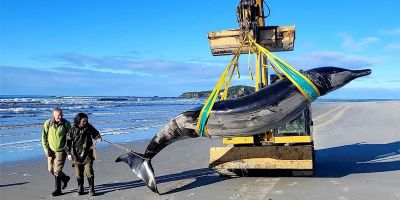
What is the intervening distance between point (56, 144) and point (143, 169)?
6.00 ft

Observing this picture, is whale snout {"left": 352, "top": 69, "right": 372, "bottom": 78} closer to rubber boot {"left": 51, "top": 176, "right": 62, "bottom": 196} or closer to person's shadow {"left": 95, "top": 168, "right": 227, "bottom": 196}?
person's shadow {"left": 95, "top": 168, "right": 227, "bottom": 196}

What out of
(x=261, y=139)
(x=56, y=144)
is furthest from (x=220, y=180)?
(x=56, y=144)

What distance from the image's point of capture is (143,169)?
880 centimetres

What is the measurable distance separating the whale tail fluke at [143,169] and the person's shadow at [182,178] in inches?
19.9

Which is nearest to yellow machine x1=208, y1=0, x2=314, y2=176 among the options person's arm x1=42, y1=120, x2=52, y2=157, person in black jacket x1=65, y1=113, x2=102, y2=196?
person in black jacket x1=65, y1=113, x2=102, y2=196

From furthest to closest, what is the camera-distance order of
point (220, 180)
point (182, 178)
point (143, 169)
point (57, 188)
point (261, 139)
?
point (182, 178) → point (261, 139) → point (220, 180) → point (57, 188) → point (143, 169)

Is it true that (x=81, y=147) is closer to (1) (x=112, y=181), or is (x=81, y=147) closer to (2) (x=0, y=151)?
(1) (x=112, y=181)

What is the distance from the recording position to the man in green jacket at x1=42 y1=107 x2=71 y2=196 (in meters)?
8.97

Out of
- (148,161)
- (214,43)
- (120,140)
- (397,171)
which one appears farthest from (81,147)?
(120,140)

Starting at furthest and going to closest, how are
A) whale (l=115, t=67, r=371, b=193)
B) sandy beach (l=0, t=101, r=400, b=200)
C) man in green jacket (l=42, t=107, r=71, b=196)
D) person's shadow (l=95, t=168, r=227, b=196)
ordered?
person's shadow (l=95, t=168, r=227, b=196) < man in green jacket (l=42, t=107, r=71, b=196) < sandy beach (l=0, t=101, r=400, b=200) < whale (l=115, t=67, r=371, b=193)

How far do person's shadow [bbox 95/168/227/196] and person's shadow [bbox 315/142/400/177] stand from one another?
246cm

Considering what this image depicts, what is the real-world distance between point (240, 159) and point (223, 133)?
8.24 ft

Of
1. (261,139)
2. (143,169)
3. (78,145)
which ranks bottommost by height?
(143,169)

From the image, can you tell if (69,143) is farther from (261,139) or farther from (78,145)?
(261,139)
